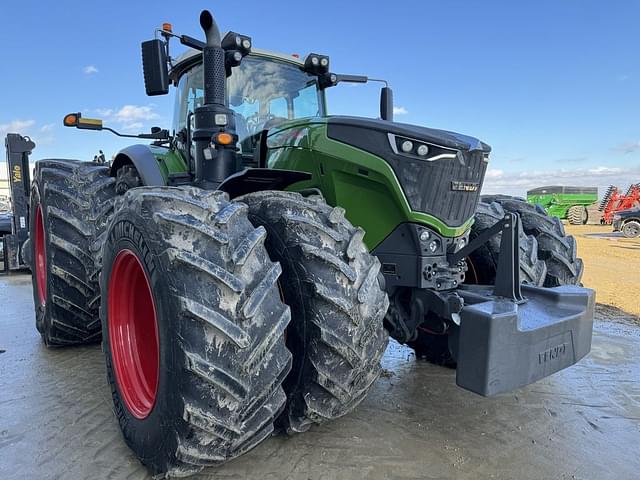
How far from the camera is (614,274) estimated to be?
10.1 metres

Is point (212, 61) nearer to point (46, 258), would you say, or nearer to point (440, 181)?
point (440, 181)

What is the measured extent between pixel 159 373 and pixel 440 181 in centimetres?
170

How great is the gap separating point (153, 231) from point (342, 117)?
132 centimetres

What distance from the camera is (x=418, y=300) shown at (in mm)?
2791

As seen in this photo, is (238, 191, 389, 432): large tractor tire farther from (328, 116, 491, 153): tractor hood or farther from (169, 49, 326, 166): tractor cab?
(169, 49, 326, 166): tractor cab

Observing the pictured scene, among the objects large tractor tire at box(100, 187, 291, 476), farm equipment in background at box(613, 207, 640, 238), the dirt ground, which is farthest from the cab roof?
farm equipment in background at box(613, 207, 640, 238)

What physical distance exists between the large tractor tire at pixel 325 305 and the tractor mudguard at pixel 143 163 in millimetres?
1777

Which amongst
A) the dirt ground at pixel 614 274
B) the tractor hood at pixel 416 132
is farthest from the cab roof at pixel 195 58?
the dirt ground at pixel 614 274

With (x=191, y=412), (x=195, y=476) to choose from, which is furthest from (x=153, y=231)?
(x=195, y=476)

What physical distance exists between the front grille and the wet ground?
1.21m

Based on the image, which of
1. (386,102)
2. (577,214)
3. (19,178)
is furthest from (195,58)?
(577,214)

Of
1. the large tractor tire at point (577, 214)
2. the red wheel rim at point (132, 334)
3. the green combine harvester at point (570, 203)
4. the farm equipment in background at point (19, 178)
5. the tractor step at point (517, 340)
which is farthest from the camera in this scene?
the green combine harvester at point (570, 203)

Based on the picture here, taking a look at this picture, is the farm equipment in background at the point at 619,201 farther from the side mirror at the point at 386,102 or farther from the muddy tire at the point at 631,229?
the side mirror at the point at 386,102

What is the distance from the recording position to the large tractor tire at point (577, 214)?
30516mm
